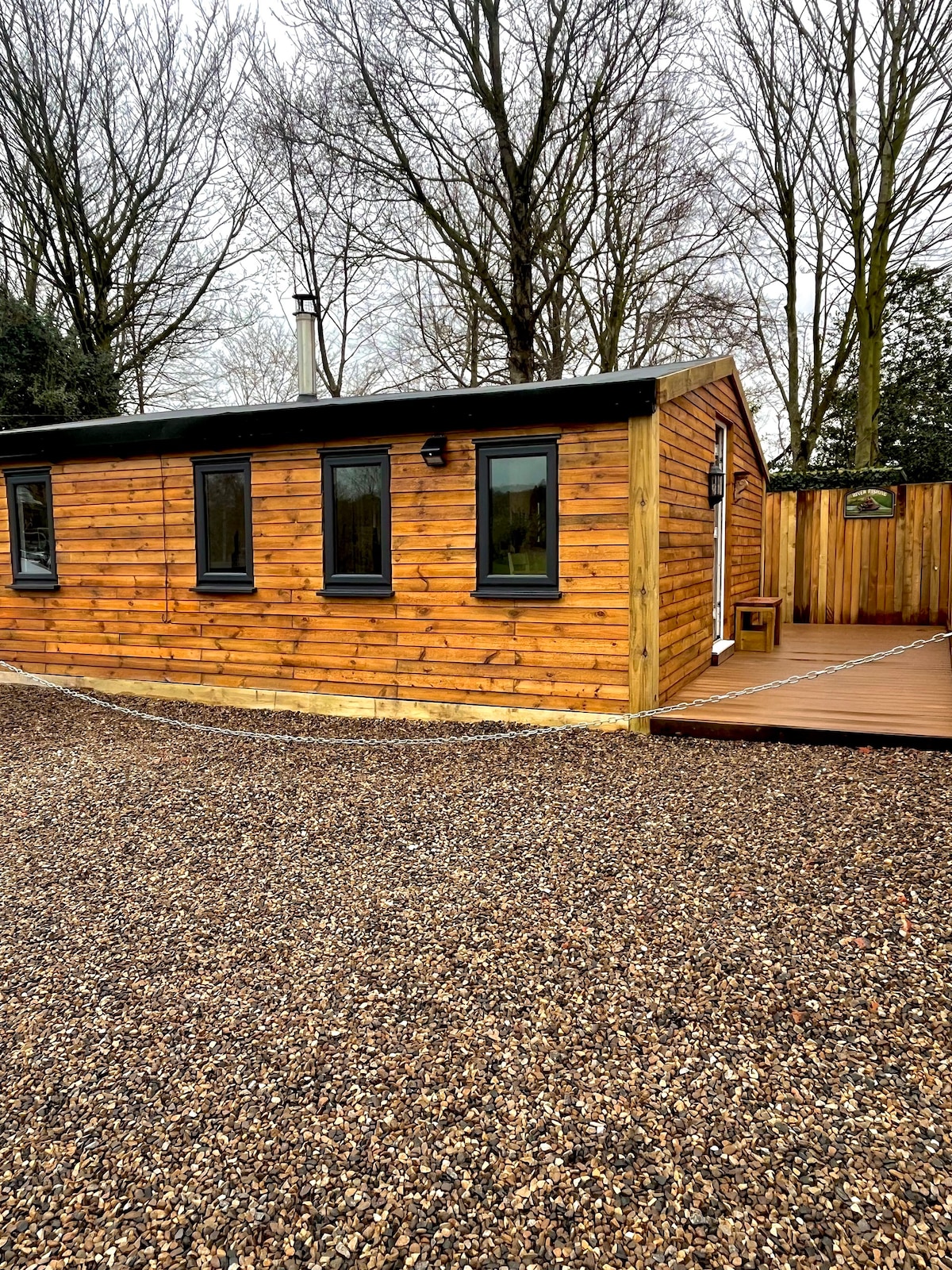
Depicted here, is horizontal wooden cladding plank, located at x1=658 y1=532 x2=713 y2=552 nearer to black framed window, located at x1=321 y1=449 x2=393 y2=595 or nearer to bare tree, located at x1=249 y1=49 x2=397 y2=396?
black framed window, located at x1=321 y1=449 x2=393 y2=595

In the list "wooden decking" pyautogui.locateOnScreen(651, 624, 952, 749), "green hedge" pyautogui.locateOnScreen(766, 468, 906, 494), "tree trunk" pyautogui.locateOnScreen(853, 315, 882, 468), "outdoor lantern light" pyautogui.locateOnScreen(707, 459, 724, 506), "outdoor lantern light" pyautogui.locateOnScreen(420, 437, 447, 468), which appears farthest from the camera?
"tree trunk" pyautogui.locateOnScreen(853, 315, 882, 468)

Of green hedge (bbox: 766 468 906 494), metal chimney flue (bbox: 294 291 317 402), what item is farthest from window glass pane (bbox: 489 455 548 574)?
green hedge (bbox: 766 468 906 494)

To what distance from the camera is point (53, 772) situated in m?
5.72

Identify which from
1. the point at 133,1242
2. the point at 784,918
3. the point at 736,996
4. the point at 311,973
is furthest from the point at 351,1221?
the point at 784,918

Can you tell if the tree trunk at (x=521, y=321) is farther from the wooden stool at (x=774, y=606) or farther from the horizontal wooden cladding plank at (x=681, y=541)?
the horizontal wooden cladding plank at (x=681, y=541)

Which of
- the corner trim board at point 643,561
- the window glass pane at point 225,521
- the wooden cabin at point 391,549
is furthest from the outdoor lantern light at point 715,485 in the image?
the window glass pane at point 225,521

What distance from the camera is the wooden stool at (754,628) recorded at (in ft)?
30.2

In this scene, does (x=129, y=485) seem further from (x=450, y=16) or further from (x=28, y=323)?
(x=450, y=16)

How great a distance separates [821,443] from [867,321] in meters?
4.24

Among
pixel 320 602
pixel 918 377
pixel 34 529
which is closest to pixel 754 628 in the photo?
pixel 320 602

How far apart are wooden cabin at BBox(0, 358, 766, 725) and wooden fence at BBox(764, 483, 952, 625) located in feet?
11.5

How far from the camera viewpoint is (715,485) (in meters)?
8.20

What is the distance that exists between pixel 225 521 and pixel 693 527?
4293 millimetres

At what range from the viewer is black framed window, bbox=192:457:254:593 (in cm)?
762
